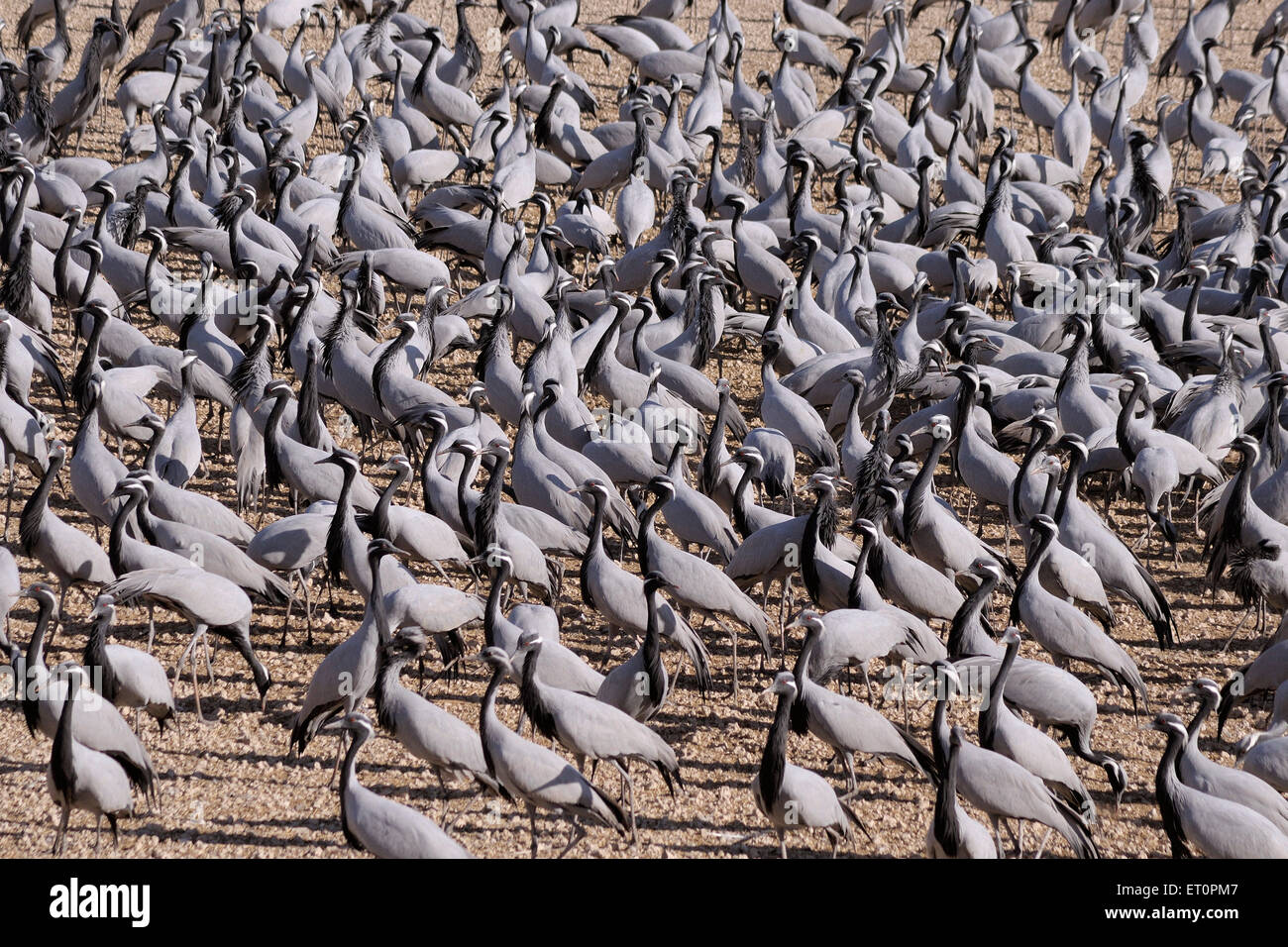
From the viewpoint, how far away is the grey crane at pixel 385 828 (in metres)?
6.27

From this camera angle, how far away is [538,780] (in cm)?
677

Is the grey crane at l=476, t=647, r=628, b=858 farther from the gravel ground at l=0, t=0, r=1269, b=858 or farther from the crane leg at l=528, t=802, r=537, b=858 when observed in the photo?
the gravel ground at l=0, t=0, r=1269, b=858

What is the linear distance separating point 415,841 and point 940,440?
4.22 metres

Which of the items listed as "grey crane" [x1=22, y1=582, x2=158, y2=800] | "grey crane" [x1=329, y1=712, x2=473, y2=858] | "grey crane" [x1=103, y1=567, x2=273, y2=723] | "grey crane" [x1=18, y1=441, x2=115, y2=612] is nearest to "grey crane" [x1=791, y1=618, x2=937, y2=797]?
"grey crane" [x1=329, y1=712, x2=473, y2=858]

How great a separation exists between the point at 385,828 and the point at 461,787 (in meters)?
1.12

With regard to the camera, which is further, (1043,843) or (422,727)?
(1043,843)

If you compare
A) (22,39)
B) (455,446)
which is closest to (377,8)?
(22,39)

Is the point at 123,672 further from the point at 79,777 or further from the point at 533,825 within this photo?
the point at 533,825

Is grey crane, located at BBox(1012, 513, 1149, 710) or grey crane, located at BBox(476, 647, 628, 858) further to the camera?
grey crane, located at BBox(1012, 513, 1149, 710)

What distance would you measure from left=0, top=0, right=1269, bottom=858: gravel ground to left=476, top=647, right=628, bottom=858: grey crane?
343 millimetres

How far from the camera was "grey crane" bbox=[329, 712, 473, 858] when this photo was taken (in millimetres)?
6273

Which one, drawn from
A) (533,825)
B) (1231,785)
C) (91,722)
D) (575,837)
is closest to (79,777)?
(91,722)

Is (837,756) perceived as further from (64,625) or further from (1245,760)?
(64,625)

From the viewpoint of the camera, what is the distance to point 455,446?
29.3 ft
